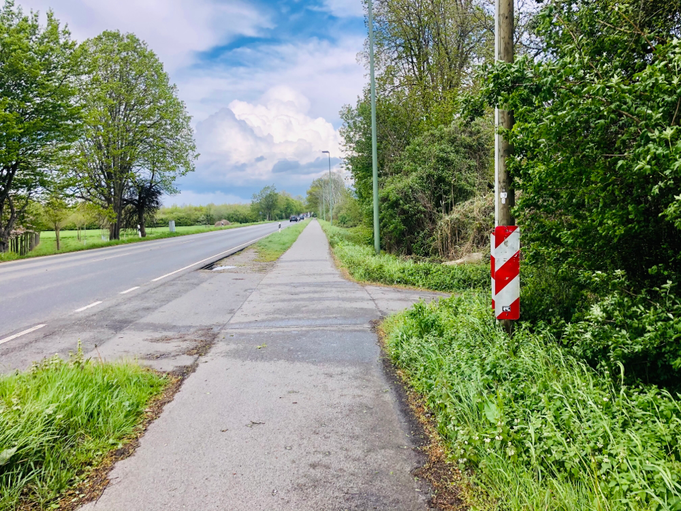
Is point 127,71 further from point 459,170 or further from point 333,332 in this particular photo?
point 333,332

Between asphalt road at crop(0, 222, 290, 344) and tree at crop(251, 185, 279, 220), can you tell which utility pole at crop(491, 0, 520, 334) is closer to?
asphalt road at crop(0, 222, 290, 344)

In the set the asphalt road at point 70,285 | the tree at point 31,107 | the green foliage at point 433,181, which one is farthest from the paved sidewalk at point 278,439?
the tree at point 31,107

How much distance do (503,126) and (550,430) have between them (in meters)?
3.48

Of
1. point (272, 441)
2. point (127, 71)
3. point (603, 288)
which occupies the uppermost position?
point (127, 71)

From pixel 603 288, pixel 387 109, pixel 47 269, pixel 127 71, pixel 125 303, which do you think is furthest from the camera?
pixel 127 71

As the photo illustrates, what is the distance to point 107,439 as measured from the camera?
11.1ft

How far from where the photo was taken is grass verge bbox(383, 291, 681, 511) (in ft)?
7.58

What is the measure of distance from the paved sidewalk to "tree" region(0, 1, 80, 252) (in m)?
22.8

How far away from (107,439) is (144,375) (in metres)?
1.29

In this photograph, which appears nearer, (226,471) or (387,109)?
(226,471)

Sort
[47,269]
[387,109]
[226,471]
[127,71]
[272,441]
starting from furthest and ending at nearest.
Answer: [127,71]
[387,109]
[47,269]
[272,441]
[226,471]

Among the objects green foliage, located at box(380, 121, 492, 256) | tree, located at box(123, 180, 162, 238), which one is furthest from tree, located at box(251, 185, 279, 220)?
green foliage, located at box(380, 121, 492, 256)

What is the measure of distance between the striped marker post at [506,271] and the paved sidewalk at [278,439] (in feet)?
5.25

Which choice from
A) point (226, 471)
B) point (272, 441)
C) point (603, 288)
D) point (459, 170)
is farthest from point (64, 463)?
point (459, 170)
